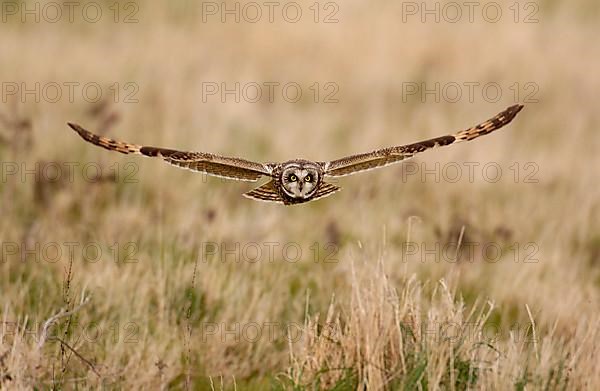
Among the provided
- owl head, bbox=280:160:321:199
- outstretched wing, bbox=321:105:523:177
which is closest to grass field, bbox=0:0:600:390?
outstretched wing, bbox=321:105:523:177

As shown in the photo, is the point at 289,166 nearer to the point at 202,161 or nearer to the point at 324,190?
the point at 324,190

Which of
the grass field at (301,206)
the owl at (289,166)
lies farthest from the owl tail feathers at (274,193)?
the grass field at (301,206)

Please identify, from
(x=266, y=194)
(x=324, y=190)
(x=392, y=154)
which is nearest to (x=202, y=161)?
(x=266, y=194)

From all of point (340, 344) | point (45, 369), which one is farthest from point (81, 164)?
point (340, 344)

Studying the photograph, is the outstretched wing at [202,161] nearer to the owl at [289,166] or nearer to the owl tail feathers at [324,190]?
the owl at [289,166]

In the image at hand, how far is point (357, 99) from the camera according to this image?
9.55 metres

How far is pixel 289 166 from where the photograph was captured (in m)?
2.89

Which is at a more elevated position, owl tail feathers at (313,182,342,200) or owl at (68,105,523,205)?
owl at (68,105,523,205)

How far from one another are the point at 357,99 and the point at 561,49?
2.71 meters

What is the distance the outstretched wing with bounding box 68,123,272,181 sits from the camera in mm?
2873

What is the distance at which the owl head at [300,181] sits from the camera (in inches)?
113

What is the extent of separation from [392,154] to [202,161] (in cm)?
56

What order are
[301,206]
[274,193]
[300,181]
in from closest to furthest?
[300,181] < [274,193] < [301,206]

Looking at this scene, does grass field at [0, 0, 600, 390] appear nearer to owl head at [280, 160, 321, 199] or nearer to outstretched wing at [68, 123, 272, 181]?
outstretched wing at [68, 123, 272, 181]
